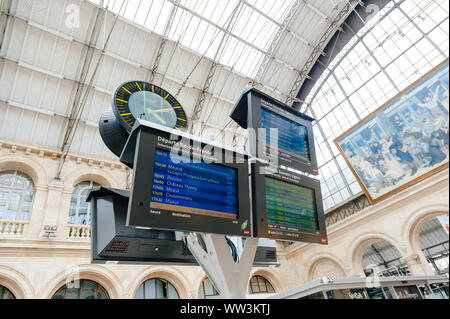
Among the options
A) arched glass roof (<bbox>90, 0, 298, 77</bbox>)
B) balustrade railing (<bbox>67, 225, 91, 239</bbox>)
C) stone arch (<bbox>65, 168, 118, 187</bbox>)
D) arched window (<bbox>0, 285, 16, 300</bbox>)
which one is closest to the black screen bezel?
arched glass roof (<bbox>90, 0, 298, 77</bbox>)

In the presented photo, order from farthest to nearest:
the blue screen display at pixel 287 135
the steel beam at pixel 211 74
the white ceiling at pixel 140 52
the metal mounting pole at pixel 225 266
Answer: the steel beam at pixel 211 74, the white ceiling at pixel 140 52, the blue screen display at pixel 287 135, the metal mounting pole at pixel 225 266

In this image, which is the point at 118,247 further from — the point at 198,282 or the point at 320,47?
the point at 320,47

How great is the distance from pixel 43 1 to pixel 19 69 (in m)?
3.53

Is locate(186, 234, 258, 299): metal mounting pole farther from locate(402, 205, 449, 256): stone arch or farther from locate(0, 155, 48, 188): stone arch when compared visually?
locate(0, 155, 48, 188): stone arch

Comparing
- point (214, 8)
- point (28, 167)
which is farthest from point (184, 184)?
point (214, 8)

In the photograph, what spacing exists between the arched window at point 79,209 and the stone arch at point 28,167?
1.60m

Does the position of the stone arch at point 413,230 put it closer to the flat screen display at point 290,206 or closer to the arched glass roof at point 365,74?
the arched glass roof at point 365,74

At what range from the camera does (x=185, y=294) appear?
14.5 m

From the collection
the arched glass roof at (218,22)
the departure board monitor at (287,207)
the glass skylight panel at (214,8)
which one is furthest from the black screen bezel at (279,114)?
the glass skylight panel at (214,8)

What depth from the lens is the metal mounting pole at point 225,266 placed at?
2932 mm

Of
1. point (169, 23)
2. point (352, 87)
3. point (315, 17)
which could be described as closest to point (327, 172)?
point (352, 87)

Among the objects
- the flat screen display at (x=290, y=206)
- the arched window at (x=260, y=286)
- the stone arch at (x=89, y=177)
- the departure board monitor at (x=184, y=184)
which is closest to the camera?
the departure board monitor at (x=184, y=184)

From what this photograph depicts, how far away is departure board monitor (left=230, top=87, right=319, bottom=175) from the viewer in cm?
330

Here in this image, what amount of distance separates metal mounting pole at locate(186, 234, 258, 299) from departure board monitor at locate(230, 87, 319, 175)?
1.01m
